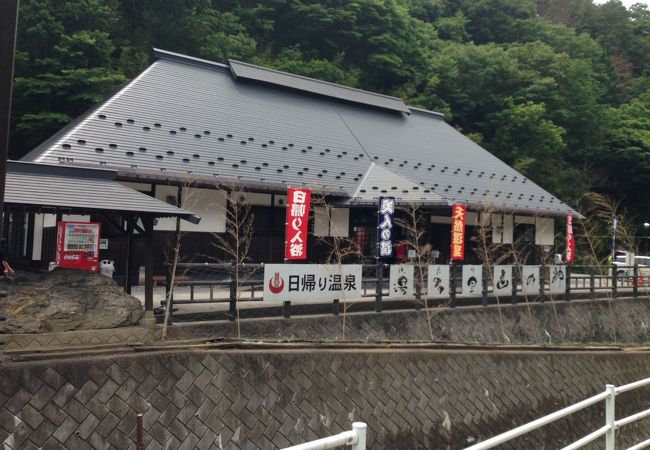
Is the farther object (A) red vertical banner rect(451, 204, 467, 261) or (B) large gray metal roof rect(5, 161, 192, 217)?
(A) red vertical banner rect(451, 204, 467, 261)

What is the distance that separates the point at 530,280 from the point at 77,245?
11560 millimetres

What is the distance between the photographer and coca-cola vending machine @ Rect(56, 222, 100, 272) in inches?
368

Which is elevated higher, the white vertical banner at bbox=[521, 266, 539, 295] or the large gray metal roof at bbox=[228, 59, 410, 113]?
the large gray metal roof at bbox=[228, 59, 410, 113]

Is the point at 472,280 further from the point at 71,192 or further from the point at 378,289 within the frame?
the point at 71,192

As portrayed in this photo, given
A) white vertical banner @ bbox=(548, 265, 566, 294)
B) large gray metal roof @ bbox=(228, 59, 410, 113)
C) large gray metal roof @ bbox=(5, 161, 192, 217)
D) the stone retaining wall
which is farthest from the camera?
large gray metal roof @ bbox=(228, 59, 410, 113)

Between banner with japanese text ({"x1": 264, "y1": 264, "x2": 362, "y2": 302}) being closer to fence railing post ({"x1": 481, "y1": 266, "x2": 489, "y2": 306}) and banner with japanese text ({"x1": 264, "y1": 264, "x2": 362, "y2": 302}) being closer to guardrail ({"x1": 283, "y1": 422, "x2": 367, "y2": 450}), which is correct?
fence railing post ({"x1": 481, "y1": 266, "x2": 489, "y2": 306})

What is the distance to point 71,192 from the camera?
337 inches

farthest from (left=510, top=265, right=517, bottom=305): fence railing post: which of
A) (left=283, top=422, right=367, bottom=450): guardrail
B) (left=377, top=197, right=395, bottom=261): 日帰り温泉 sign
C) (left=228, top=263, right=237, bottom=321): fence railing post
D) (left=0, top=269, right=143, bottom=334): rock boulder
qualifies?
(left=283, top=422, right=367, bottom=450): guardrail

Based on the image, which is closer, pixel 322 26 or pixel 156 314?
A: pixel 156 314

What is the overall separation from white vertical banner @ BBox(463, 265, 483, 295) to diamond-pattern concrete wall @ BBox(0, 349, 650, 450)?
4.00m

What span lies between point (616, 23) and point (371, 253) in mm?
43034

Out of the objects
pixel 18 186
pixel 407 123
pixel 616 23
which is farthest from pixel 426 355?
pixel 616 23

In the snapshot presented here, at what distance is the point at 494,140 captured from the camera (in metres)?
33.2

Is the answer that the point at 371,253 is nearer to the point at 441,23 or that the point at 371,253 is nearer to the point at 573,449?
the point at 573,449
